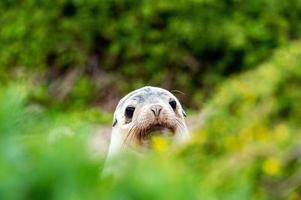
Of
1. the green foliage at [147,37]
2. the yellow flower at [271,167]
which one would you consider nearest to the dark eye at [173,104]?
the yellow flower at [271,167]

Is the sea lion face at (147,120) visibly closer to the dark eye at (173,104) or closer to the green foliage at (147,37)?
the dark eye at (173,104)

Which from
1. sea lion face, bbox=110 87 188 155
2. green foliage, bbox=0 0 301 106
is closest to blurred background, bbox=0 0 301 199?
green foliage, bbox=0 0 301 106

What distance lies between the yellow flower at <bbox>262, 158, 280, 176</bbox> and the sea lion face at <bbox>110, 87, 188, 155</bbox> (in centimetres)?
59

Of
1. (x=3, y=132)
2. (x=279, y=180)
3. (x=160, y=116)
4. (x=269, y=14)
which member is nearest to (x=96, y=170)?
(x=3, y=132)

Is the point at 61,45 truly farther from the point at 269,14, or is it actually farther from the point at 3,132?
the point at 3,132

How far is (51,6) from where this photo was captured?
16844 mm

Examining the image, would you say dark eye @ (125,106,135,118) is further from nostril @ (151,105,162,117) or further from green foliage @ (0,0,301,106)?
green foliage @ (0,0,301,106)

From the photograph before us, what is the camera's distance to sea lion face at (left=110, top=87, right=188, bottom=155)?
268 inches

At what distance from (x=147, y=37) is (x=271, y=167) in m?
10.1

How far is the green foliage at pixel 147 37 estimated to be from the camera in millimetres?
15922

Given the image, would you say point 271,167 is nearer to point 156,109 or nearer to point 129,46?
point 156,109

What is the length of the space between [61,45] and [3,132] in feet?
46.7

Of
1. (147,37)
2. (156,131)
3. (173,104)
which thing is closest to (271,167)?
(156,131)

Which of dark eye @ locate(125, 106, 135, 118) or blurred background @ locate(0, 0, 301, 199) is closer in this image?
dark eye @ locate(125, 106, 135, 118)
